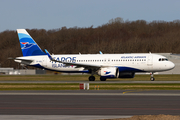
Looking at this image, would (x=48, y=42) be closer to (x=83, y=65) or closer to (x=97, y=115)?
(x=83, y=65)

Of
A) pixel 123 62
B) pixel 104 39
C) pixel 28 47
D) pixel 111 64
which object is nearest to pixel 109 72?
pixel 111 64

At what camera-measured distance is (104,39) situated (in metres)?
179

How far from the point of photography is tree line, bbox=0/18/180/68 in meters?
156

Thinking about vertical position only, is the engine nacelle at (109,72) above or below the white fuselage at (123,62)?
below

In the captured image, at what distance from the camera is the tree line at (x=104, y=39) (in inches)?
6137

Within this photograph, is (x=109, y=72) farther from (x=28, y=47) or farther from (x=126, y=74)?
(x=28, y=47)

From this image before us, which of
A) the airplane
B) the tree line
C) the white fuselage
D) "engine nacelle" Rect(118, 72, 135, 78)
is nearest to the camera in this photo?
the airplane

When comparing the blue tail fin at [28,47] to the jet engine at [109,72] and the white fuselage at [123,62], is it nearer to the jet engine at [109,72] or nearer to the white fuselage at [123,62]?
the white fuselage at [123,62]

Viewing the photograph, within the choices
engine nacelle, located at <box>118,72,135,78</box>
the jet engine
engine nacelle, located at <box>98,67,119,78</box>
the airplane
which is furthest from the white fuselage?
engine nacelle, located at <box>98,67,119,78</box>

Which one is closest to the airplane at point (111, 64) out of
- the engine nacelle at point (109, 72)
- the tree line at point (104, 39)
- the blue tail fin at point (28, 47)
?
the engine nacelle at point (109, 72)

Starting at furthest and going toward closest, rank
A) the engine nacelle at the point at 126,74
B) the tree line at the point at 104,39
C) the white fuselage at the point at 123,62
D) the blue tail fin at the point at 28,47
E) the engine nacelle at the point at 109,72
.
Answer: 1. the tree line at the point at 104,39
2. the blue tail fin at the point at 28,47
3. the engine nacelle at the point at 126,74
4. the white fuselage at the point at 123,62
5. the engine nacelle at the point at 109,72

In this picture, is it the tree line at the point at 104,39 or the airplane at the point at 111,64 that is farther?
the tree line at the point at 104,39

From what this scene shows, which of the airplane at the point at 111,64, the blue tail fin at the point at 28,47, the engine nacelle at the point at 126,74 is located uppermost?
the blue tail fin at the point at 28,47

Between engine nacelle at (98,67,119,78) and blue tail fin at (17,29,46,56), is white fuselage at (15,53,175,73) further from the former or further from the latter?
blue tail fin at (17,29,46,56)
